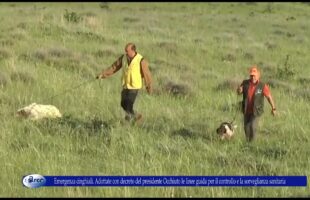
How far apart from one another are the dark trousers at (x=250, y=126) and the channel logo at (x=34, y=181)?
352cm

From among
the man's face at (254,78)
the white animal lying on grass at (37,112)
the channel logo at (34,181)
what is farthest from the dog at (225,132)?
the channel logo at (34,181)

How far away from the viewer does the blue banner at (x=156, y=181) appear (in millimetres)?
6293

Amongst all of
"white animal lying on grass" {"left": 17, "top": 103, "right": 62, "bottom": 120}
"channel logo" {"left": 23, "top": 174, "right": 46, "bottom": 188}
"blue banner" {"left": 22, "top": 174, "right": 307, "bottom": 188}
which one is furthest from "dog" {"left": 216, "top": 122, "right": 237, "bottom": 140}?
"channel logo" {"left": 23, "top": 174, "right": 46, "bottom": 188}

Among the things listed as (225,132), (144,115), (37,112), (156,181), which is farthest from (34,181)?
(144,115)

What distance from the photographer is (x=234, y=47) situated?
71.7ft

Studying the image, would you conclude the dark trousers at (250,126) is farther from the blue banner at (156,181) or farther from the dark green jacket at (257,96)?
the blue banner at (156,181)

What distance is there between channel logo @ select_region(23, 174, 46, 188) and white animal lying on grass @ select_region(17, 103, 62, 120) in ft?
9.36

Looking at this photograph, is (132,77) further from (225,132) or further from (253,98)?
(253,98)

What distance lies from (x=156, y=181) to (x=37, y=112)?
12.2 feet

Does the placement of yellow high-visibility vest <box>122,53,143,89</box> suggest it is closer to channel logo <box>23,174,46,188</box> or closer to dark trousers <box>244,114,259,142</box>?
dark trousers <box>244,114,259,142</box>

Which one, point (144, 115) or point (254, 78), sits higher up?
point (254, 78)

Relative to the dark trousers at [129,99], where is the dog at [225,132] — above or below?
below

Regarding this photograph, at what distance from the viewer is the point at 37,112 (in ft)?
30.9

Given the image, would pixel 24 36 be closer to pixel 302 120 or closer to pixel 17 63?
pixel 17 63
